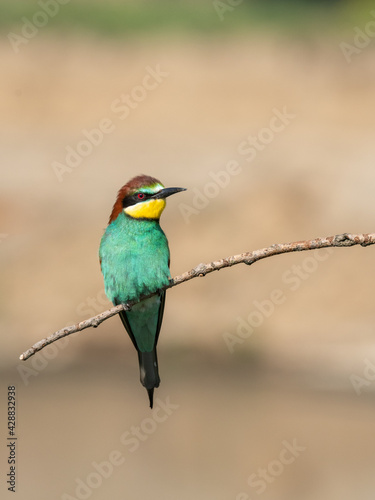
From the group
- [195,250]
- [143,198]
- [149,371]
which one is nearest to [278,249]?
[143,198]

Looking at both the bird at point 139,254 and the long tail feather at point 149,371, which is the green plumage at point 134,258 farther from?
the long tail feather at point 149,371

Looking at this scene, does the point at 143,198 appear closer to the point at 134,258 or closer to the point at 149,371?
the point at 134,258

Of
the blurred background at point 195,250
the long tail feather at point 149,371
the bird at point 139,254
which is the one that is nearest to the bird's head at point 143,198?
the bird at point 139,254

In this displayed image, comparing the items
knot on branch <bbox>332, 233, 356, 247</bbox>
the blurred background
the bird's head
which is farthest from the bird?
the blurred background

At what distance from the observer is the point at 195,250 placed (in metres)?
6.32

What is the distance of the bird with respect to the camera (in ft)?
9.66

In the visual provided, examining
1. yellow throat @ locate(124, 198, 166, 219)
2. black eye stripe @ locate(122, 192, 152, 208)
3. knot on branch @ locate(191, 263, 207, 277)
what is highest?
black eye stripe @ locate(122, 192, 152, 208)

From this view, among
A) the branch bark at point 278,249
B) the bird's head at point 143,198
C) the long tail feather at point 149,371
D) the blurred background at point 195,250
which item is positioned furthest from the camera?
the blurred background at point 195,250

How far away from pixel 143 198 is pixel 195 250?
340 centimetres

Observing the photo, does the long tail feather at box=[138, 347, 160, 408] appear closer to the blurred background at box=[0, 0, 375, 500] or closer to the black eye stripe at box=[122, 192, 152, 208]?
the black eye stripe at box=[122, 192, 152, 208]

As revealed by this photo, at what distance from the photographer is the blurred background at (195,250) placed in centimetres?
580

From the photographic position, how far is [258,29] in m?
8.27

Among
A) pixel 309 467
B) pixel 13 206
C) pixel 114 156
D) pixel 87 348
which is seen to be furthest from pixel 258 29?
pixel 309 467

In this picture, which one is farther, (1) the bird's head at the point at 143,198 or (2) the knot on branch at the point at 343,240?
(1) the bird's head at the point at 143,198
